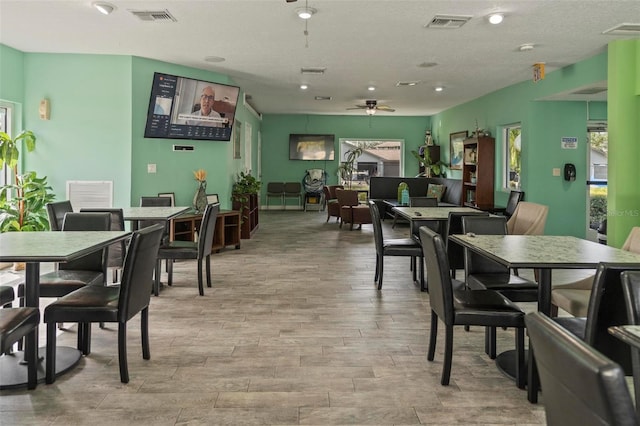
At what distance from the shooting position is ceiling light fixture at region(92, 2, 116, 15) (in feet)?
15.1

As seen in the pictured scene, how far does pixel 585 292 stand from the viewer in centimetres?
298

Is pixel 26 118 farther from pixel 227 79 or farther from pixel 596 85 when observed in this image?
pixel 596 85

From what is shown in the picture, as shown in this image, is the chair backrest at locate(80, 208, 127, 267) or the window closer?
the chair backrest at locate(80, 208, 127, 267)

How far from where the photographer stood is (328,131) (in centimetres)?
1454

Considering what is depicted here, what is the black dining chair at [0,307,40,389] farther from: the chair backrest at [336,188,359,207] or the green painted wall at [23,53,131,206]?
the chair backrest at [336,188,359,207]

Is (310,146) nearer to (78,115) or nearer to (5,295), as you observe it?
(78,115)

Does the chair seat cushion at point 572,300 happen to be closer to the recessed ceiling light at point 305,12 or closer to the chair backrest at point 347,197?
the recessed ceiling light at point 305,12

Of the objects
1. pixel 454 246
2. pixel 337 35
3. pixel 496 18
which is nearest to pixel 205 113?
pixel 337 35

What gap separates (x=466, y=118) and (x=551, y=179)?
3.38m

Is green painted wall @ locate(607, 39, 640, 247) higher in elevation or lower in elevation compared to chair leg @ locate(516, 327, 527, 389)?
higher

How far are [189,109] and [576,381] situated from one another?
692 cm

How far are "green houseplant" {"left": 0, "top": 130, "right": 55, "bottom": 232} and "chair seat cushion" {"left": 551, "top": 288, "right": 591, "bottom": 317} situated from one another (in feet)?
18.4

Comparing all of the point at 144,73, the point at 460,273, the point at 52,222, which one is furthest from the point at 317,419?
the point at 144,73

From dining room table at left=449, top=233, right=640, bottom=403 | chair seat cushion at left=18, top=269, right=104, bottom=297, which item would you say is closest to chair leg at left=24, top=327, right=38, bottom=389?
chair seat cushion at left=18, top=269, right=104, bottom=297
